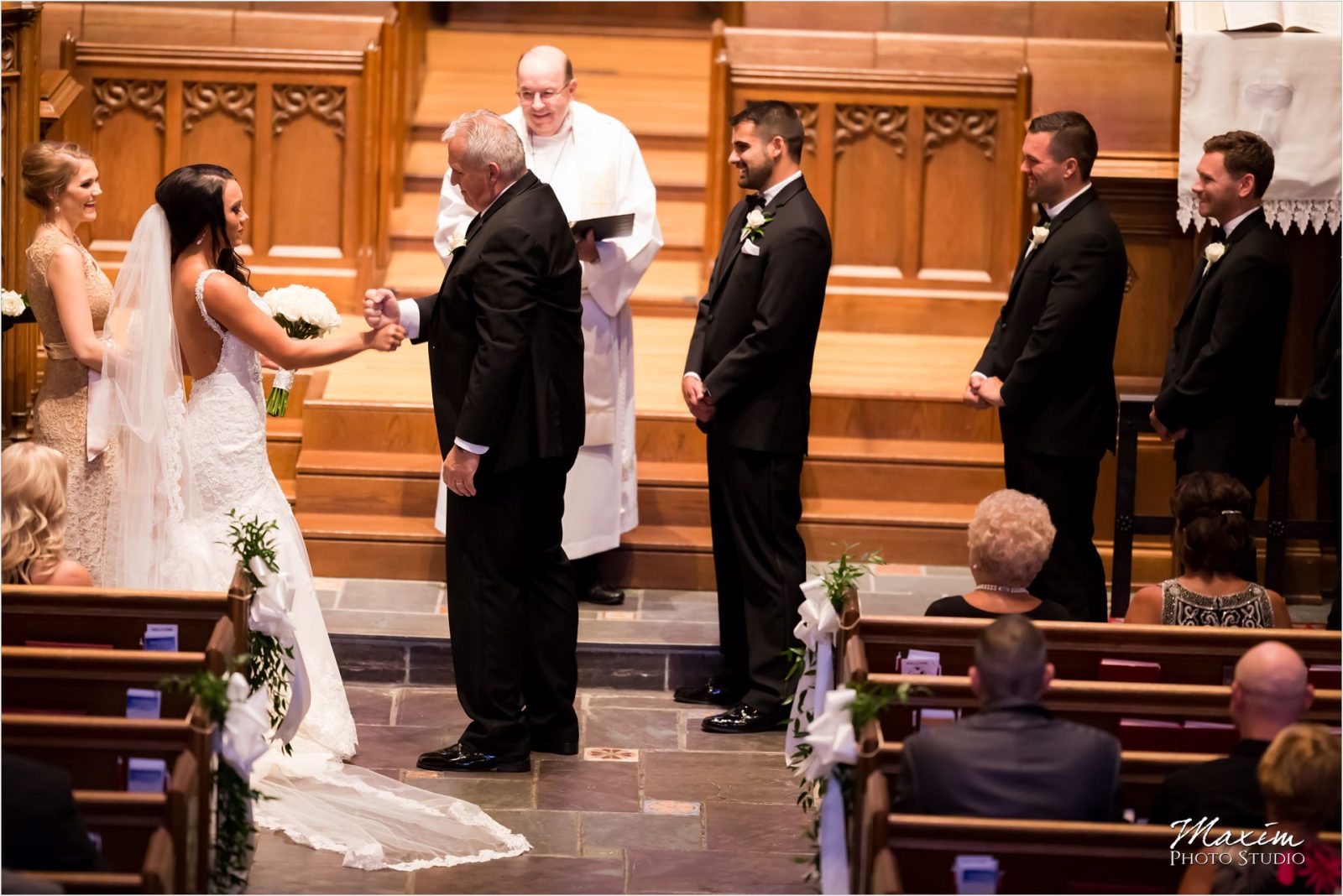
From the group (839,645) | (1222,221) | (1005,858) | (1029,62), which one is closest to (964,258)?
(1029,62)

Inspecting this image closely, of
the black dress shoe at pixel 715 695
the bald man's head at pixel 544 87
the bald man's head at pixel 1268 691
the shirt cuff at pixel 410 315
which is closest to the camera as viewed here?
the bald man's head at pixel 1268 691

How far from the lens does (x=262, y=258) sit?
323 inches

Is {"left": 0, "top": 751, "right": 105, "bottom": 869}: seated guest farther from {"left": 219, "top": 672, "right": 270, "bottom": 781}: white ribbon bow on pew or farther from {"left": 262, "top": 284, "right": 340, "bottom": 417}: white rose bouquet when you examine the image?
{"left": 262, "top": 284, "right": 340, "bottom": 417}: white rose bouquet

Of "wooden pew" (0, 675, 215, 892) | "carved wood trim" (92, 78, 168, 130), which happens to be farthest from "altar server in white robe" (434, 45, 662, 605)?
"wooden pew" (0, 675, 215, 892)

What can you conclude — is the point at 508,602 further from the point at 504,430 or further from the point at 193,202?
the point at 193,202

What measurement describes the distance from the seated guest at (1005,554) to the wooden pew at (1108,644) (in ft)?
0.43

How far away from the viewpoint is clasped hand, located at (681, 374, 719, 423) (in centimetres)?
543

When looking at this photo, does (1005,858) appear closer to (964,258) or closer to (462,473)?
(462,473)

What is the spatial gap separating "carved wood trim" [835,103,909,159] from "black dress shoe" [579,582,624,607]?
2.85 meters

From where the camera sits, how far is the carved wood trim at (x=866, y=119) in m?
8.20

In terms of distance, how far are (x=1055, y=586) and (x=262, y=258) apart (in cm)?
447

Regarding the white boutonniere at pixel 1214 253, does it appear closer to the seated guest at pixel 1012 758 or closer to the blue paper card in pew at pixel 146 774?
the seated guest at pixel 1012 758

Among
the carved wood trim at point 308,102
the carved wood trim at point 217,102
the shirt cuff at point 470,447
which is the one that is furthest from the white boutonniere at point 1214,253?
the carved wood trim at point 217,102

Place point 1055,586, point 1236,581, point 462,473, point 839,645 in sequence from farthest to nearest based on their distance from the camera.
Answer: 1. point 1055,586
2. point 462,473
3. point 1236,581
4. point 839,645
